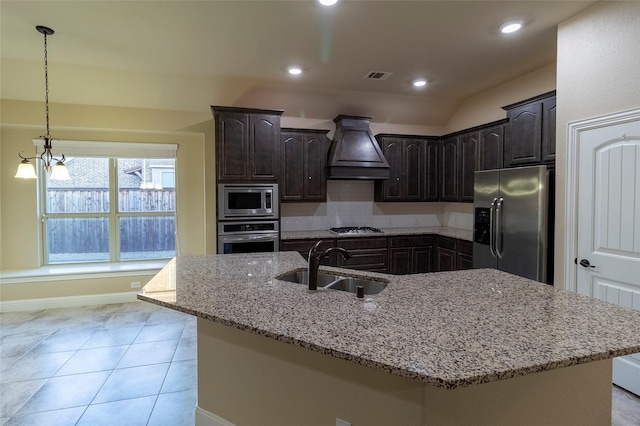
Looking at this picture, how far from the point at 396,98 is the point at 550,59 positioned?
185cm

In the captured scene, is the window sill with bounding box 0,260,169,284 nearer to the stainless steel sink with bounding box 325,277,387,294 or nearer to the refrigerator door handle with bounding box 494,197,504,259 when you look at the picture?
the stainless steel sink with bounding box 325,277,387,294

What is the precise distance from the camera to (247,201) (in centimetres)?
416

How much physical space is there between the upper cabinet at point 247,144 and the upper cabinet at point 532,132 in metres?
2.72

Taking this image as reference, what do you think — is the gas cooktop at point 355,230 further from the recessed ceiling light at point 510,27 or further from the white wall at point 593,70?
the recessed ceiling light at point 510,27

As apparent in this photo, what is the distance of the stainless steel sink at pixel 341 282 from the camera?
6.75ft

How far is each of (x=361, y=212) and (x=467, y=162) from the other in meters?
1.70

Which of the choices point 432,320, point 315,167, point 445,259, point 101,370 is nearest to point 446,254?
point 445,259

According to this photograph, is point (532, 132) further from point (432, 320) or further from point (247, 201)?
point (247, 201)

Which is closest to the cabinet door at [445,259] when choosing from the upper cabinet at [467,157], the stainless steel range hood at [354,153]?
the upper cabinet at [467,157]

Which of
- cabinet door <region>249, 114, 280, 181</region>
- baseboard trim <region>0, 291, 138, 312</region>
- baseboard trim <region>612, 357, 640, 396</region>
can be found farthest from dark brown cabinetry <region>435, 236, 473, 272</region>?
baseboard trim <region>0, 291, 138, 312</region>

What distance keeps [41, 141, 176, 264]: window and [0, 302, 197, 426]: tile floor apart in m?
0.92

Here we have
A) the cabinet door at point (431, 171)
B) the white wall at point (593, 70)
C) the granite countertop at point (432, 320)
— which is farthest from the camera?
the cabinet door at point (431, 171)

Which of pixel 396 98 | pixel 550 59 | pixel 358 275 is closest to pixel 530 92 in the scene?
pixel 550 59

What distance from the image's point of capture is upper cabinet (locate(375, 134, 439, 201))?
16.7 feet
